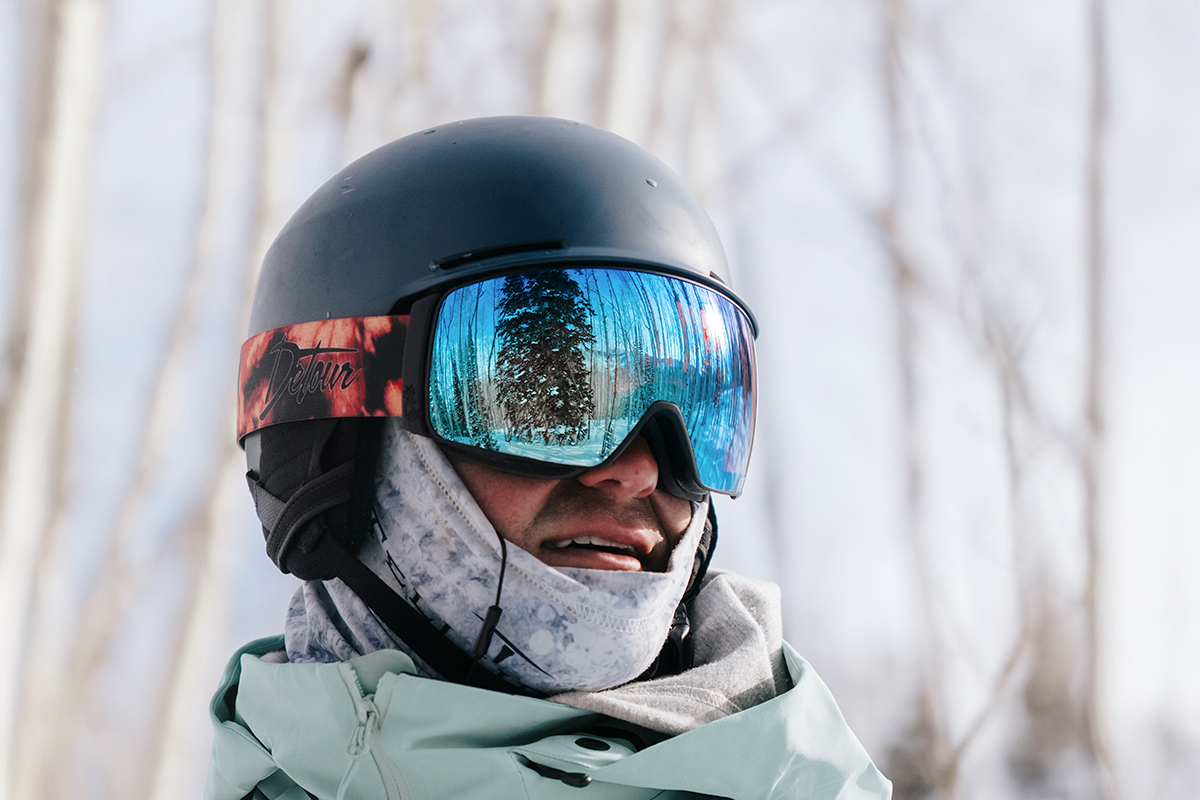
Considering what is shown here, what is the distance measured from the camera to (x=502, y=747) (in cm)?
101

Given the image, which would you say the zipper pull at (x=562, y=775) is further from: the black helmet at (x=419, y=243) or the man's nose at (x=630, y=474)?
the man's nose at (x=630, y=474)

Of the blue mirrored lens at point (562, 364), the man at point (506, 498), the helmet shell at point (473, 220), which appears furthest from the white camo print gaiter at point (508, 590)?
the helmet shell at point (473, 220)

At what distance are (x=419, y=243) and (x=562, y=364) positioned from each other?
0.98 ft

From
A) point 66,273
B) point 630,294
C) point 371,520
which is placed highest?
point 66,273

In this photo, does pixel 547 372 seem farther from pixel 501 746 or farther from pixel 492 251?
pixel 501 746

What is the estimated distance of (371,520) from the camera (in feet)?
3.87

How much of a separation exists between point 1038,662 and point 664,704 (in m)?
4.01

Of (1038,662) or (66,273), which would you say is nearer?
(66,273)

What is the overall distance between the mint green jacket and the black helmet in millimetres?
121

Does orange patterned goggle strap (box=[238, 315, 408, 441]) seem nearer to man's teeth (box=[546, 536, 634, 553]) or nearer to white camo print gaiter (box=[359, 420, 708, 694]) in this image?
white camo print gaiter (box=[359, 420, 708, 694])

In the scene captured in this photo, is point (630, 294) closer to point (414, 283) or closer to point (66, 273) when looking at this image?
point (414, 283)

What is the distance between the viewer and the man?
102 cm

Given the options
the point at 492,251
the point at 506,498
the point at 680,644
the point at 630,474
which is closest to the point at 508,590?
the point at 506,498

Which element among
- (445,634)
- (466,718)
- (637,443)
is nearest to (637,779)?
(466,718)
